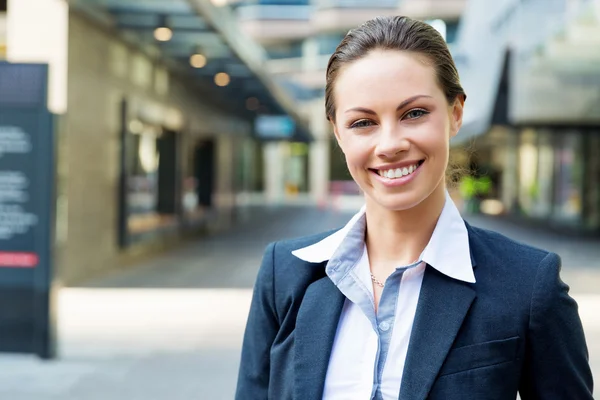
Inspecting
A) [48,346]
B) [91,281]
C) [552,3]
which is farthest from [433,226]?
[552,3]

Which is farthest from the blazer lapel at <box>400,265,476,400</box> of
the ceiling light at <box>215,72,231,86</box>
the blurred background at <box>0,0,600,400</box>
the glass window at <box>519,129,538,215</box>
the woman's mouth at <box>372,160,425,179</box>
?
the glass window at <box>519,129,538,215</box>

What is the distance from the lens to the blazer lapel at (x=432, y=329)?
1590mm

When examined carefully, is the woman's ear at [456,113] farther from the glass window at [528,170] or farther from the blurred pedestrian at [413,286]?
the glass window at [528,170]

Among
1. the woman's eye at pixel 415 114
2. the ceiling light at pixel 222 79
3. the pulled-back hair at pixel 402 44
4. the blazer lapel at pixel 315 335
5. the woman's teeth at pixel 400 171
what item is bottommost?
the blazer lapel at pixel 315 335

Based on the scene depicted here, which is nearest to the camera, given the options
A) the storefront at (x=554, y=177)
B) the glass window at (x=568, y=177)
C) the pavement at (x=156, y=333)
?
the pavement at (x=156, y=333)

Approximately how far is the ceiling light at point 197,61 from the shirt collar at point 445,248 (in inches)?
549

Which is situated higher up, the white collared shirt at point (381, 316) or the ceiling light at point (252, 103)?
the ceiling light at point (252, 103)

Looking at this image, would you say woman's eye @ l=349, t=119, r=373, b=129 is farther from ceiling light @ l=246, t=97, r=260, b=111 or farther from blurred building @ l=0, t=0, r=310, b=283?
ceiling light @ l=246, t=97, r=260, b=111

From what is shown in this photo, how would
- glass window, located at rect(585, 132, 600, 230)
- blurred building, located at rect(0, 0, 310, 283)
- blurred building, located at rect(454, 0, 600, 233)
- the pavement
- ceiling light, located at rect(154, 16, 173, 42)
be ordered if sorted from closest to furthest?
1. the pavement
2. blurred building, located at rect(0, 0, 310, 283)
3. ceiling light, located at rect(154, 16, 173, 42)
4. blurred building, located at rect(454, 0, 600, 233)
5. glass window, located at rect(585, 132, 600, 230)

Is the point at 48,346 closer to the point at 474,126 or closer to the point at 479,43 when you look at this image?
the point at 474,126

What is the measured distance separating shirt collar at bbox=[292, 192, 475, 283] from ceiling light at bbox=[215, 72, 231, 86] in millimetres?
16212

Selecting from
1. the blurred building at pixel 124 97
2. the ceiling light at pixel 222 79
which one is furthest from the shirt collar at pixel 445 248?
the ceiling light at pixel 222 79

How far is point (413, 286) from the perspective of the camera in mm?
1722

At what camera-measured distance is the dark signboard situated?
22.4 feet
